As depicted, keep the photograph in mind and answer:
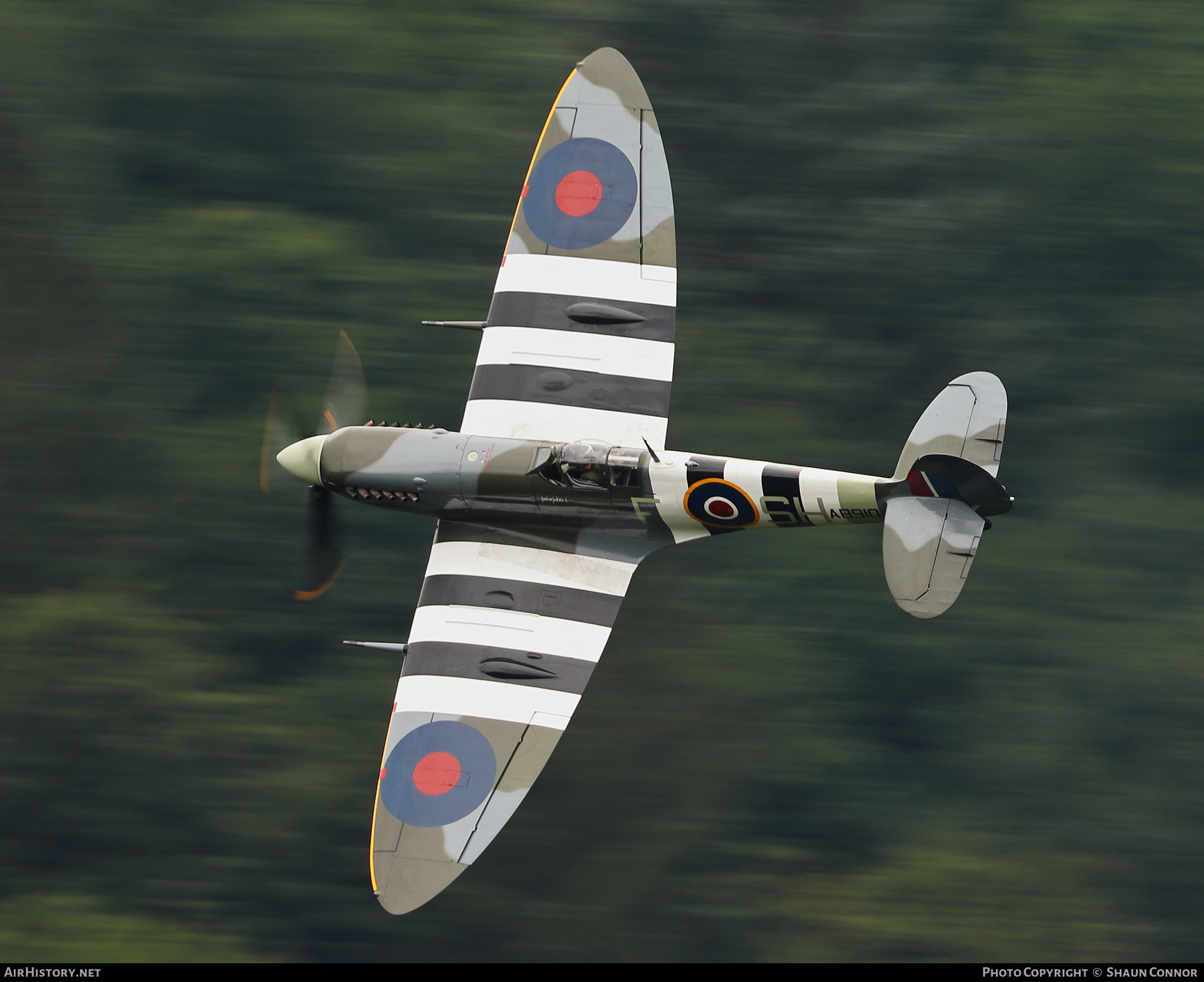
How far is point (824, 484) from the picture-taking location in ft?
50.4

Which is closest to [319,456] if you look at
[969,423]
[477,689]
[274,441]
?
[274,441]

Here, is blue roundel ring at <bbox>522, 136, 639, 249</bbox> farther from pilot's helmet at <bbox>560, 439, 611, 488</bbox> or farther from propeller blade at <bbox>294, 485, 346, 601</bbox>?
propeller blade at <bbox>294, 485, 346, 601</bbox>

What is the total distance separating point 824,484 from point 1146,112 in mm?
9042

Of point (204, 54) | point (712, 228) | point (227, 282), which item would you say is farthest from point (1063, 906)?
point (204, 54)

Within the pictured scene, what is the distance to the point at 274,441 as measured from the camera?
54.2ft

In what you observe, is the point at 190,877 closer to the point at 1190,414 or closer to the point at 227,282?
the point at 227,282

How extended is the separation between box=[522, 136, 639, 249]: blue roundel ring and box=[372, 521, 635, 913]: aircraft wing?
358cm

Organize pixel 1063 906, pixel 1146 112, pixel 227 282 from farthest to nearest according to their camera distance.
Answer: pixel 1146 112 → pixel 227 282 → pixel 1063 906

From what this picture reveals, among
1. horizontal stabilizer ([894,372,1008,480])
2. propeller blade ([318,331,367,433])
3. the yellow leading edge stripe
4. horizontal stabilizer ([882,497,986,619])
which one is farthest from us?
the yellow leading edge stripe

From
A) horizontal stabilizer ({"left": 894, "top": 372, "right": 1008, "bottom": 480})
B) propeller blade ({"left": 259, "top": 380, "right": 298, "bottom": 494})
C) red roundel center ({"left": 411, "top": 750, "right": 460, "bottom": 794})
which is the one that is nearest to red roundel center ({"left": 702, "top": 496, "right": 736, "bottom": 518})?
horizontal stabilizer ({"left": 894, "top": 372, "right": 1008, "bottom": 480})

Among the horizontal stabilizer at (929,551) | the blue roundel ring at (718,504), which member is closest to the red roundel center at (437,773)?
the blue roundel ring at (718,504)

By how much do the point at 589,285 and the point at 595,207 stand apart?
3.15 feet

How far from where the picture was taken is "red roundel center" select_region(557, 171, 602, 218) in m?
17.1

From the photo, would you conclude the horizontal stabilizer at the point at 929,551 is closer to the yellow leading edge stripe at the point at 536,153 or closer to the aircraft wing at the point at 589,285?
the aircraft wing at the point at 589,285
